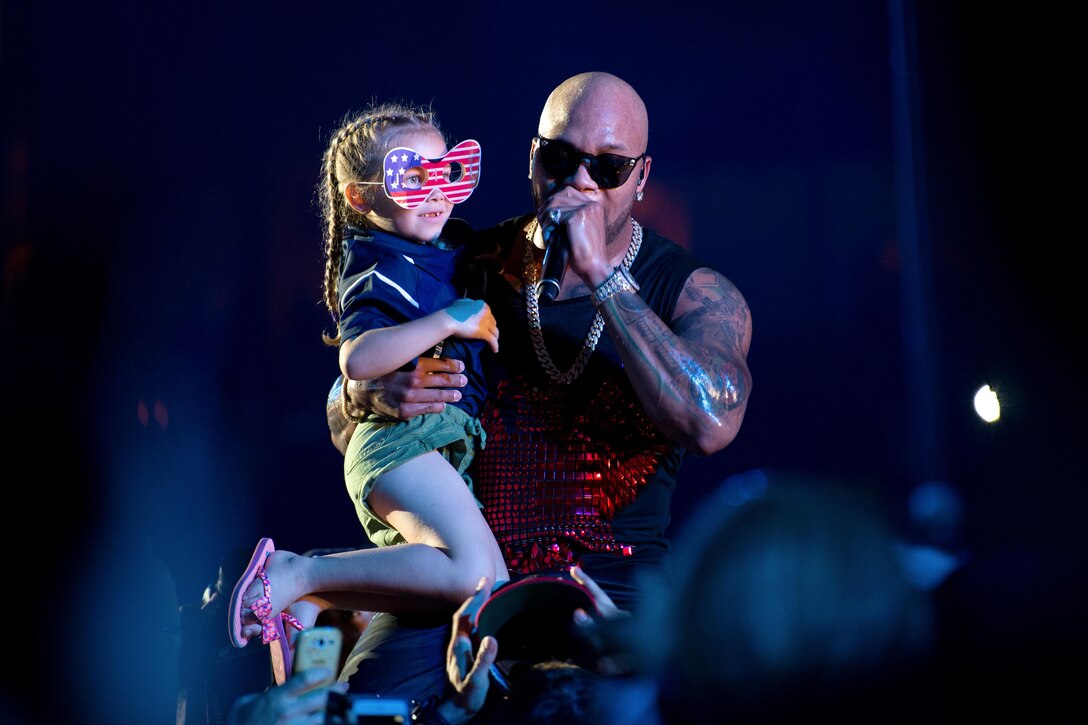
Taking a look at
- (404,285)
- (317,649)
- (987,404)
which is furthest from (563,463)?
(987,404)

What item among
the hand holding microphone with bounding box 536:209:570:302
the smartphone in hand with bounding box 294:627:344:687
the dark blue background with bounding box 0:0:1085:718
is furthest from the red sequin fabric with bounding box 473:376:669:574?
the dark blue background with bounding box 0:0:1085:718

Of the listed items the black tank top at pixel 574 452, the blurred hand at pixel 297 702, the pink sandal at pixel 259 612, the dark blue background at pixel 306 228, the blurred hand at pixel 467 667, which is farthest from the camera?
the dark blue background at pixel 306 228

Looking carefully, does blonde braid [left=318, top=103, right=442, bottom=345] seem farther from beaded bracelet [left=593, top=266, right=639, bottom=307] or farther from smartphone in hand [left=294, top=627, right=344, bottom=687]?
smartphone in hand [left=294, top=627, right=344, bottom=687]

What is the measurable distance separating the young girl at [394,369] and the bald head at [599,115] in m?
0.20

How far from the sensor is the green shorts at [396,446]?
199 cm

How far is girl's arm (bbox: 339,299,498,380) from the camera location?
193cm

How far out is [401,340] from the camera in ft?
6.31

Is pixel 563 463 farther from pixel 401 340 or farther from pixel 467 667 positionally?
pixel 467 667

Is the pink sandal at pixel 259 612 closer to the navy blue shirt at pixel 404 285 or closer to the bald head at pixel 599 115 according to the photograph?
the navy blue shirt at pixel 404 285

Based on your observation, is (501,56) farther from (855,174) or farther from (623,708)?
(623,708)

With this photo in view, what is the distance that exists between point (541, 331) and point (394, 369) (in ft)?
1.11

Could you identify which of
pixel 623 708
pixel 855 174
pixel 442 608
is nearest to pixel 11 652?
pixel 442 608

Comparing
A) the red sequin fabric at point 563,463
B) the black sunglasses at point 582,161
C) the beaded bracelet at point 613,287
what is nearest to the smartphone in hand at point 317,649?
the red sequin fabric at point 563,463

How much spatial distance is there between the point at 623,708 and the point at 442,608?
0.42 meters
